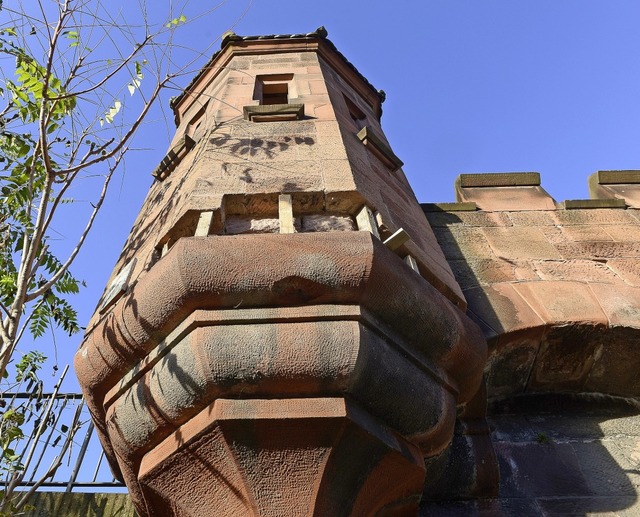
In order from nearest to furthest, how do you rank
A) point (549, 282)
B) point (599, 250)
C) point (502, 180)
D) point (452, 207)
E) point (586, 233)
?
point (549, 282), point (599, 250), point (586, 233), point (452, 207), point (502, 180)

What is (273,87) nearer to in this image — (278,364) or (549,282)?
(549,282)

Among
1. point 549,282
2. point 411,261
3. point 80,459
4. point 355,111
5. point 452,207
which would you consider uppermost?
point 355,111

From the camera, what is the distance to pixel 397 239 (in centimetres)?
298

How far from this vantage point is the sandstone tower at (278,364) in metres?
2.28

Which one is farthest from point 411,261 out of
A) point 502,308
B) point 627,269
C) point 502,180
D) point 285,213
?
point 502,180

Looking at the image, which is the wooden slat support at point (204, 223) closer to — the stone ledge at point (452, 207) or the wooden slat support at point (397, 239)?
the wooden slat support at point (397, 239)

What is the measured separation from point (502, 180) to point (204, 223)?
326 cm

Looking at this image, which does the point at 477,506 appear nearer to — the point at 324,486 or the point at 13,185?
the point at 324,486

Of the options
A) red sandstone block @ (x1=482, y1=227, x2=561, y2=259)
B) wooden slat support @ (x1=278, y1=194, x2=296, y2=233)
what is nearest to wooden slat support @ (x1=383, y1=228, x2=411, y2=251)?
wooden slat support @ (x1=278, y1=194, x2=296, y2=233)

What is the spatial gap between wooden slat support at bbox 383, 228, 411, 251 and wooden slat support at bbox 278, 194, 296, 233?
449mm

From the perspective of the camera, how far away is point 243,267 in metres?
2.45

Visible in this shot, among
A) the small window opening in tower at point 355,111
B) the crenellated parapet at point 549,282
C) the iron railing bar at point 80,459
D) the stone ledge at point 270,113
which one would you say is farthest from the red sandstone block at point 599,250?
the iron railing bar at point 80,459

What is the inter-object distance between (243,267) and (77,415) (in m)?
3.07

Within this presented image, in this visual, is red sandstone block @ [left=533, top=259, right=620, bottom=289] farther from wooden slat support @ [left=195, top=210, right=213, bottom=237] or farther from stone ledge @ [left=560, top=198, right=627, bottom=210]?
wooden slat support @ [left=195, top=210, right=213, bottom=237]
